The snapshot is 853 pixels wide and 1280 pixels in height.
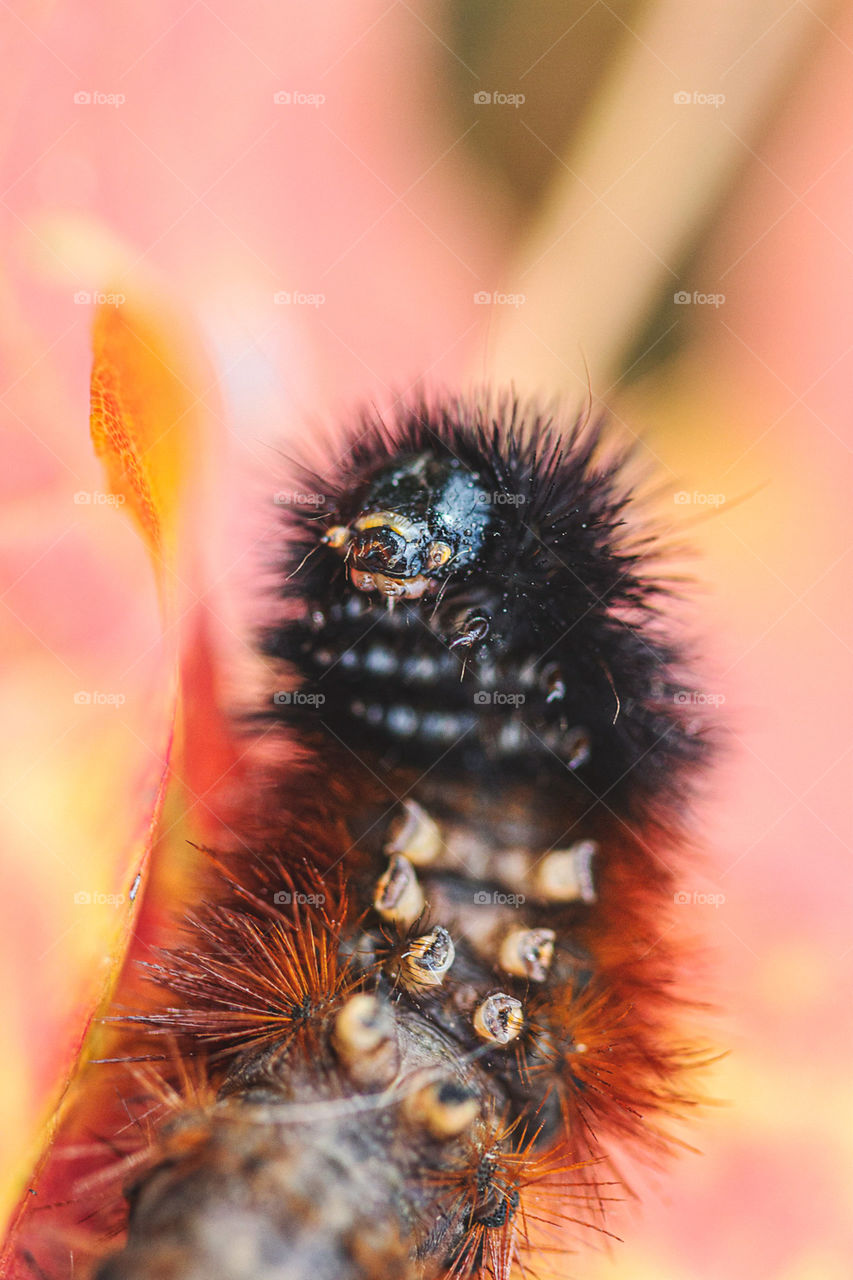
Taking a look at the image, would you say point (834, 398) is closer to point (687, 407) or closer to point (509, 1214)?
point (687, 407)

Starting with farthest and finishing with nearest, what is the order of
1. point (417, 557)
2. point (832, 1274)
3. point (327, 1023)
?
point (832, 1274), point (417, 557), point (327, 1023)

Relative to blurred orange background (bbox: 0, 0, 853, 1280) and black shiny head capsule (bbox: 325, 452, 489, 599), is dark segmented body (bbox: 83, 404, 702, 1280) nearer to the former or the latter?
black shiny head capsule (bbox: 325, 452, 489, 599)

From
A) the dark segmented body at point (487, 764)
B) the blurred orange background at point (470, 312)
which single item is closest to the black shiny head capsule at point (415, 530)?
the dark segmented body at point (487, 764)

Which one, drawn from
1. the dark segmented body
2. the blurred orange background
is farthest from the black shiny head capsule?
the blurred orange background

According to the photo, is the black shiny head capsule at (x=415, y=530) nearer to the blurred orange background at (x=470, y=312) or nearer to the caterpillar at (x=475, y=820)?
the caterpillar at (x=475, y=820)

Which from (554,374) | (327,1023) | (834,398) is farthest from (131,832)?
(834,398)

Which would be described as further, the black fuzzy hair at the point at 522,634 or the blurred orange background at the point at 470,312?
the blurred orange background at the point at 470,312
